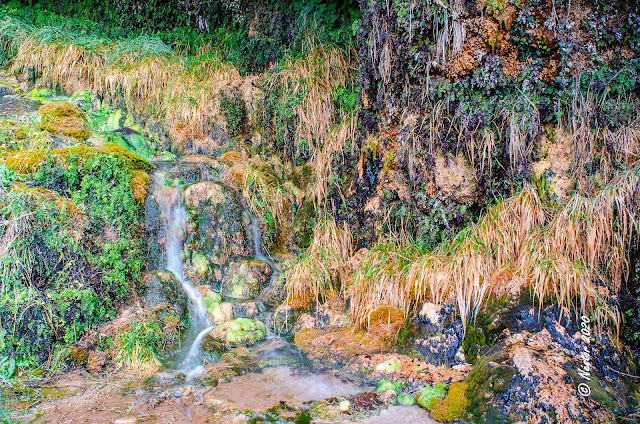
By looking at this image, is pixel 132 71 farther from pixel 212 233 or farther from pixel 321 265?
pixel 321 265

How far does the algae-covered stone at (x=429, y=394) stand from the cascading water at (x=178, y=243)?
216cm

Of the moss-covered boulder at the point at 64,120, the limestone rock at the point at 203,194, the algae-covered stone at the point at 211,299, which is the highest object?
the moss-covered boulder at the point at 64,120

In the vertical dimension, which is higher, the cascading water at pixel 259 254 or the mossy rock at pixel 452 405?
the cascading water at pixel 259 254

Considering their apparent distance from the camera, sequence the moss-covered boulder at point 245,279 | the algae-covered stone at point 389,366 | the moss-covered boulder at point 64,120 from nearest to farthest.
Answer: the algae-covered stone at point 389,366 < the moss-covered boulder at point 245,279 < the moss-covered boulder at point 64,120

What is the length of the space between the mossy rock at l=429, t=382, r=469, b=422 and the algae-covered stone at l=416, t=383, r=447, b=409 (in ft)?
0.12

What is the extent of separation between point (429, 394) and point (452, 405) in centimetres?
21

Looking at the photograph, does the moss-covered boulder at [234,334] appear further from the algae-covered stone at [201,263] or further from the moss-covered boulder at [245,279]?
the algae-covered stone at [201,263]

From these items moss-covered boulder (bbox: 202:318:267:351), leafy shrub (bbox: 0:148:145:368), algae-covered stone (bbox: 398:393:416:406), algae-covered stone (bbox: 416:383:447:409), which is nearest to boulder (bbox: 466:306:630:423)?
algae-covered stone (bbox: 416:383:447:409)

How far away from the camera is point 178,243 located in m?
5.43

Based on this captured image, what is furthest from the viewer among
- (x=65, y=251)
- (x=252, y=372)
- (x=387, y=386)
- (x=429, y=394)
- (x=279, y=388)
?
(x=65, y=251)

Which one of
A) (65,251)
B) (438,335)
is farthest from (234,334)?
(438,335)

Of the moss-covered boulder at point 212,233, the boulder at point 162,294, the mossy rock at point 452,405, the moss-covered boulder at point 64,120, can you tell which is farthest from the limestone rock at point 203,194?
the mossy rock at point 452,405

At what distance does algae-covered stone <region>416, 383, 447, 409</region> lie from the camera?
11.2 feet

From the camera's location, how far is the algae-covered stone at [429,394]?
342 cm
